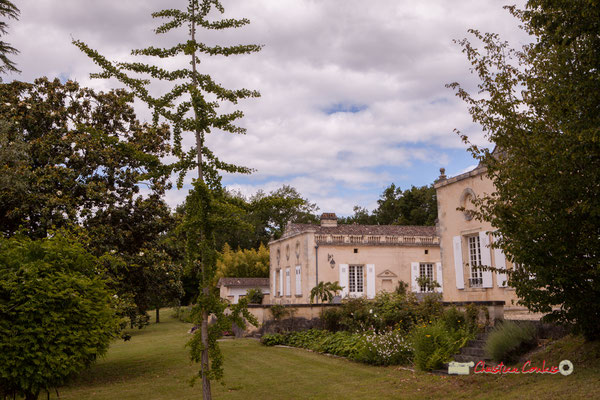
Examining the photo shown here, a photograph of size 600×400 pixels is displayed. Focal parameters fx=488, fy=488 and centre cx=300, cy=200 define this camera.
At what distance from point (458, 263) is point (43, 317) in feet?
44.2

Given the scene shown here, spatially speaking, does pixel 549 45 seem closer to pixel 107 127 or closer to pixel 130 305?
pixel 130 305

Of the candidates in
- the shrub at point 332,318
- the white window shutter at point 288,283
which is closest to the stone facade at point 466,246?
the shrub at point 332,318

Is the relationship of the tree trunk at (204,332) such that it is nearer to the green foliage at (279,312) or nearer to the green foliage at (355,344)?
the green foliage at (355,344)

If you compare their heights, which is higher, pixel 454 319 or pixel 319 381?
pixel 454 319

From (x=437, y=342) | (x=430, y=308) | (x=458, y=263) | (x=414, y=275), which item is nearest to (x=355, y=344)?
(x=430, y=308)

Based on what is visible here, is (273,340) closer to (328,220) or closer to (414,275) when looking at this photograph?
(414,275)

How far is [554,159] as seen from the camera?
683 cm

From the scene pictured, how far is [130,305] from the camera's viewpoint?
527 inches

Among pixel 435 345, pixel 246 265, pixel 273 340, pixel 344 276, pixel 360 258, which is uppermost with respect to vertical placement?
pixel 246 265

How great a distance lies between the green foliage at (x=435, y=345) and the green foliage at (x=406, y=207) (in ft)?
132

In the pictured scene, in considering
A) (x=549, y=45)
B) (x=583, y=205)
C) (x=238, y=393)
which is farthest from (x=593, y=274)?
(x=238, y=393)

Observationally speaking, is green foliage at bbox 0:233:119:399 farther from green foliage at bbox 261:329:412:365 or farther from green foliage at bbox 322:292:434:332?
green foliage at bbox 322:292:434:332

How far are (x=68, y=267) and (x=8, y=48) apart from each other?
7.21m

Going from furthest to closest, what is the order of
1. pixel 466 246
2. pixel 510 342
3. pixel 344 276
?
pixel 344 276, pixel 466 246, pixel 510 342
